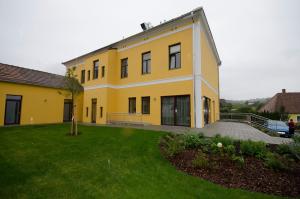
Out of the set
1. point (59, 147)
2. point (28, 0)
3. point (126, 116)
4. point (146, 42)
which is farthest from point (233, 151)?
point (28, 0)

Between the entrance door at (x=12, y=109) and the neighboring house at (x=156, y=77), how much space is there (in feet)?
20.3

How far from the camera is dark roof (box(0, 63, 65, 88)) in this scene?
14.9 m

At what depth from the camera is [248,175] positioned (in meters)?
4.73

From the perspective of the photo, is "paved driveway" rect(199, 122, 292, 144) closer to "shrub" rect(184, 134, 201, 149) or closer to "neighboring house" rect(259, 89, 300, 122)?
"shrub" rect(184, 134, 201, 149)

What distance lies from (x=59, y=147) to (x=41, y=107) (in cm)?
1235

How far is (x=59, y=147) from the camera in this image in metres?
7.15

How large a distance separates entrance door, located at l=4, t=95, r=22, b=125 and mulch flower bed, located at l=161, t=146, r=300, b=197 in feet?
53.1

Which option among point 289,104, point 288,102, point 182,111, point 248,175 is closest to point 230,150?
point 248,175

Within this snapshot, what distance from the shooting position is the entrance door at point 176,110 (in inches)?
503

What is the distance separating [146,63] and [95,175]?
1257 cm

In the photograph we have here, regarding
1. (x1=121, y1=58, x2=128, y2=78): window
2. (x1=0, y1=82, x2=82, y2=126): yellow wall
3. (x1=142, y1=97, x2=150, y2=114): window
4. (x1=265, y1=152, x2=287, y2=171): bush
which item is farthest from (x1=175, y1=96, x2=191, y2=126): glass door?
(x1=0, y1=82, x2=82, y2=126): yellow wall

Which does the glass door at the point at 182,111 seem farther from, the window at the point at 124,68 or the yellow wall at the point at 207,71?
the window at the point at 124,68

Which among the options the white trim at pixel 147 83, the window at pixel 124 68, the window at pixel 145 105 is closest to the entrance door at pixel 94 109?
the white trim at pixel 147 83

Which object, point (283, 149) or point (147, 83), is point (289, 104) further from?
point (283, 149)
